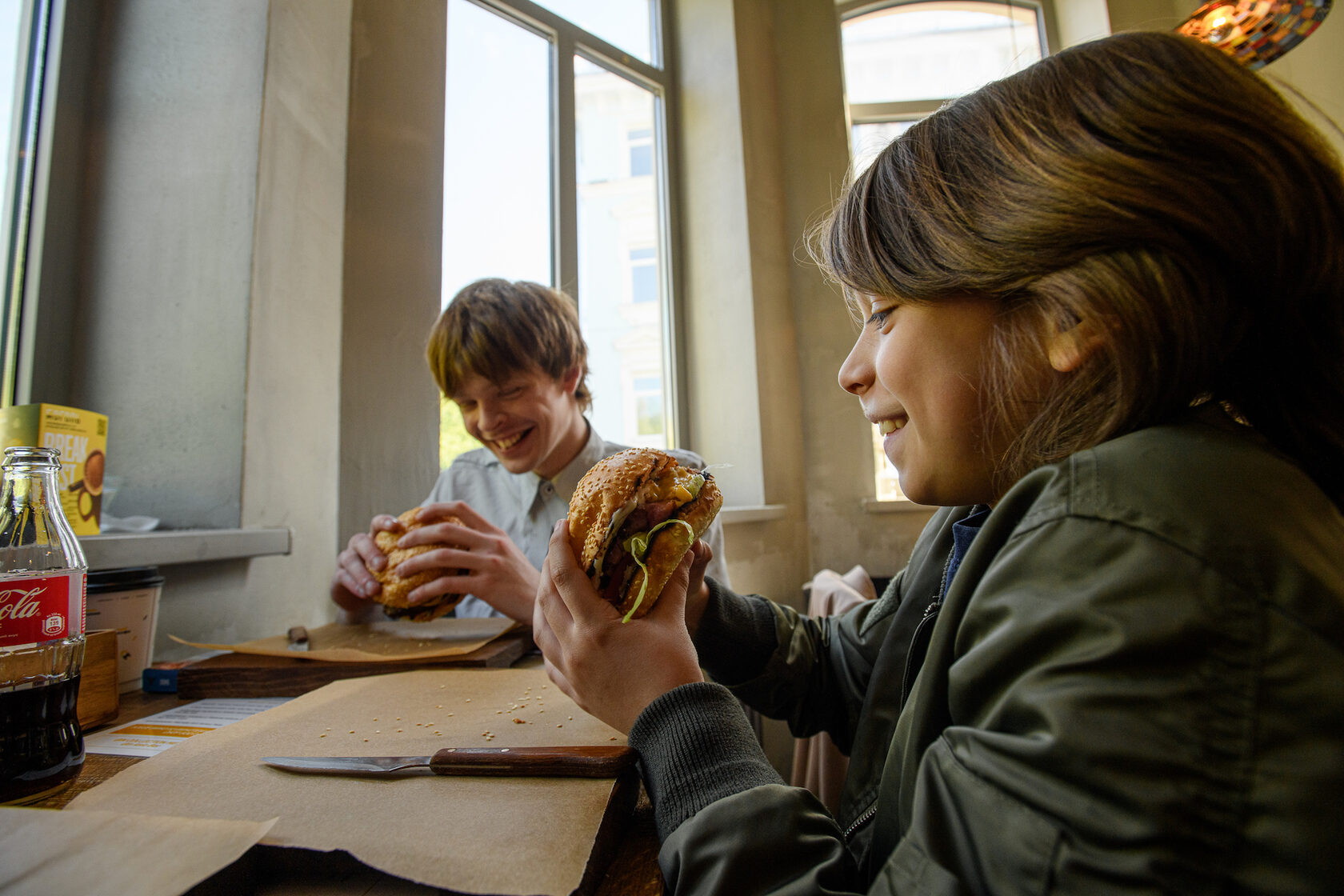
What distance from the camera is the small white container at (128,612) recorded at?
1153 mm

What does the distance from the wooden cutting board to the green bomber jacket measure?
770 mm

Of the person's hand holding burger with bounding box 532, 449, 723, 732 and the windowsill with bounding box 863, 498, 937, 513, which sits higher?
the windowsill with bounding box 863, 498, 937, 513

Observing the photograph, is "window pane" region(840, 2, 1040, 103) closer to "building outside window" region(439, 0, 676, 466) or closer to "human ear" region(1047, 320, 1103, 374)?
"building outside window" region(439, 0, 676, 466)

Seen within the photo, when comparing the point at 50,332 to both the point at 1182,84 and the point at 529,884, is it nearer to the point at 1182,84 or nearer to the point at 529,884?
the point at 529,884

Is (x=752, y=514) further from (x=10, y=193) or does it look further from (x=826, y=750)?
(x=10, y=193)

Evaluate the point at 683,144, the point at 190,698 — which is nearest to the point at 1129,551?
the point at 190,698

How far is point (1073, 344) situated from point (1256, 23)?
2.51 metres

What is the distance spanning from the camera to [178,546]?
1.51 m

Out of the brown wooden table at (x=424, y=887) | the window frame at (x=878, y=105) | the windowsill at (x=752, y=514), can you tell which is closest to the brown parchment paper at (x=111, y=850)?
the brown wooden table at (x=424, y=887)

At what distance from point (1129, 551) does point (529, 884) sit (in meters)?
0.56

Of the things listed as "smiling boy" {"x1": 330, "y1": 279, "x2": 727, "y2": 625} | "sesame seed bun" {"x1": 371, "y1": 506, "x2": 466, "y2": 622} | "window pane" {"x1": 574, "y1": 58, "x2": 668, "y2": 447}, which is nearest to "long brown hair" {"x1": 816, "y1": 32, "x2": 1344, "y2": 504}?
"smiling boy" {"x1": 330, "y1": 279, "x2": 727, "y2": 625}

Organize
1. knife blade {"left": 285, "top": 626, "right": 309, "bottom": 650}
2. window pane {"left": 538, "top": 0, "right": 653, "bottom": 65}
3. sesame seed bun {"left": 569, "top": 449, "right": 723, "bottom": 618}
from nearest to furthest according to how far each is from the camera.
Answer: sesame seed bun {"left": 569, "top": 449, "right": 723, "bottom": 618} < knife blade {"left": 285, "top": 626, "right": 309, "bottom": 650} < window pane {"left": 538, "top": 0, "right": 653, "bottom": 65}

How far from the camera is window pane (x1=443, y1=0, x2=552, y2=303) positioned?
277cm

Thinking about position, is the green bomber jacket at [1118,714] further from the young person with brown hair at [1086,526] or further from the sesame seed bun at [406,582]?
the sesame seed bun at [406,582]
